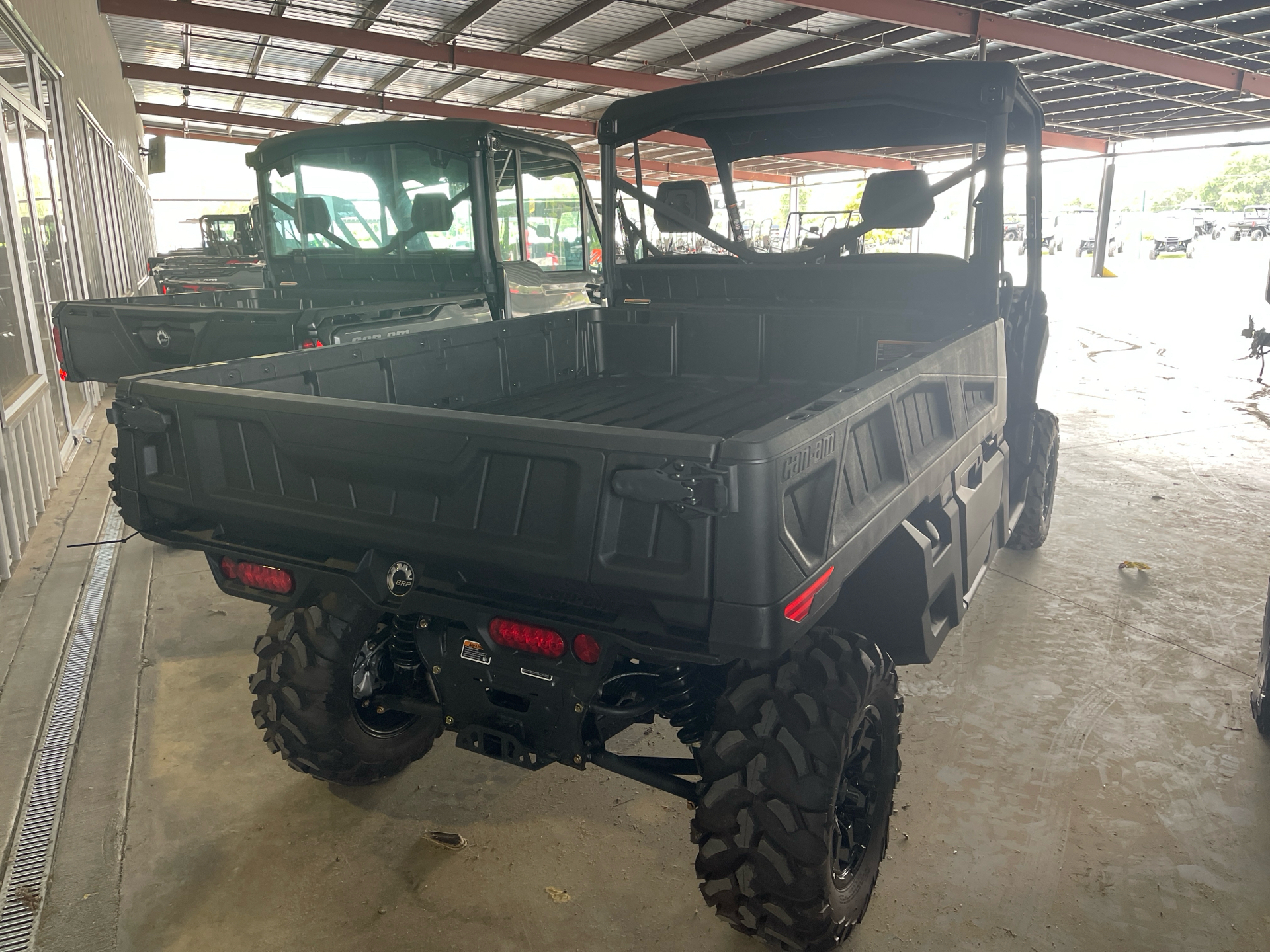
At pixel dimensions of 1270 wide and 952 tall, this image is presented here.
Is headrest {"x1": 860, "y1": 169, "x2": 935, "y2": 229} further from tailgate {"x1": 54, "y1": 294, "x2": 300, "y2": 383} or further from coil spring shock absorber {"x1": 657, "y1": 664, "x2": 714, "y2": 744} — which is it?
tailgate {"x1": 54, "y1": 294, "x2": 300, "y2": 383}

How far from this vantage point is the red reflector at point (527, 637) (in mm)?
1933

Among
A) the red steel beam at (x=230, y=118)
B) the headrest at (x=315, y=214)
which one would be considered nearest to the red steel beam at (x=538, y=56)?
the headrest at (x=315, y=214)

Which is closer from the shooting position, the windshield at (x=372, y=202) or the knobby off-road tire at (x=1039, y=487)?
the knobby off-road tire at (x=1039, y=487)

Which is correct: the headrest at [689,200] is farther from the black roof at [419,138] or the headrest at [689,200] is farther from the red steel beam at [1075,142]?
the red steel beam at [1075,142]

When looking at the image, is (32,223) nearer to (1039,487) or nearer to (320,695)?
(320,695)

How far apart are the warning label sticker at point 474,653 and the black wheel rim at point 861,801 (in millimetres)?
967

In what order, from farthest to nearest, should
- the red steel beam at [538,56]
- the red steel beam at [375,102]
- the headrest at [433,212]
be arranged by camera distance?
1. the red steel beam at [375,102]
2. the red steel beam at [538,56]
3. the headrest at [433,212]

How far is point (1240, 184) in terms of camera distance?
47.6m

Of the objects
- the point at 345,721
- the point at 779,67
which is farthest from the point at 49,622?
the point at 779,67

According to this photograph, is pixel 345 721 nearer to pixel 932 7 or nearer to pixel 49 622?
pixel 49 622

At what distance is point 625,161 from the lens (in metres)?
4.02

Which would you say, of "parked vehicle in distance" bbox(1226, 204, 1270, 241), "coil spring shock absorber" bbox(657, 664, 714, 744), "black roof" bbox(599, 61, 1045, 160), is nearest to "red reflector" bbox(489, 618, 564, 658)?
"coil spring shock absorber" bbox(657, 664, 714, 744)

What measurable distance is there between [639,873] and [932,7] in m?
11.3

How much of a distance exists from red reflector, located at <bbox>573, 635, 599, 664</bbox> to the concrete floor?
2.77 ft
